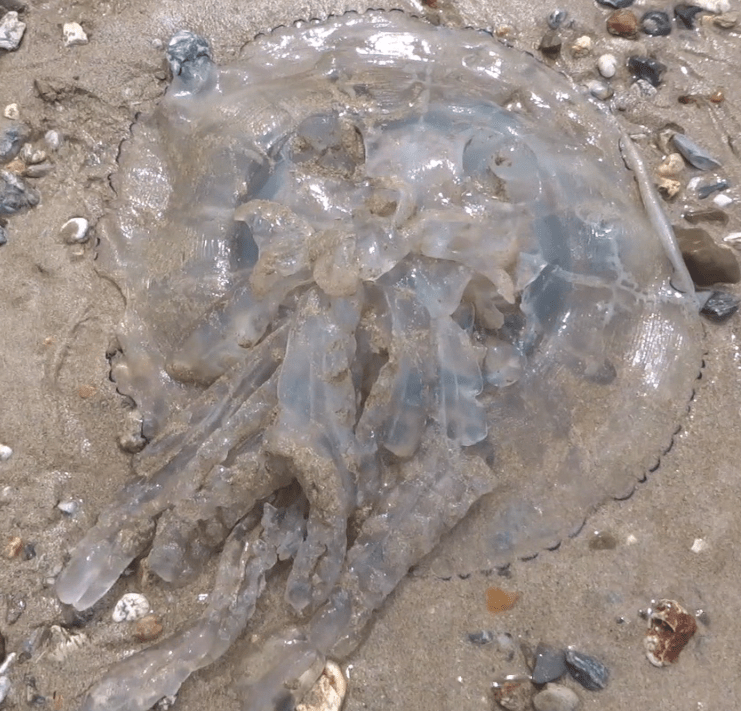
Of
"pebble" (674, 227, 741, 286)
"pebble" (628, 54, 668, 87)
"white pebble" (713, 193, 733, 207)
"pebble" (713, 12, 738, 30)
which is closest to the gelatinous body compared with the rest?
"pebble" (674, 227, 741, 286)

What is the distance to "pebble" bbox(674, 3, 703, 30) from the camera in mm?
3588

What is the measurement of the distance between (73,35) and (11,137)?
57 cm

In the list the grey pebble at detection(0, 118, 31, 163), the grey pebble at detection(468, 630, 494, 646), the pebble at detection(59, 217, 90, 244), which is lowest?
the grey pebble at detection(468, 630, 494, 646)

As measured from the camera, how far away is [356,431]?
2535 mm

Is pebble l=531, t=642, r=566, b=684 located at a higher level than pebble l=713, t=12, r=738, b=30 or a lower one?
lower

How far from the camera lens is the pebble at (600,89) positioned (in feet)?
11.3

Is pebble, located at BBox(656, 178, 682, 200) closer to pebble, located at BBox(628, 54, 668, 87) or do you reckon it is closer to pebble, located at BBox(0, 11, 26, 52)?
pebble, located at BBox(628, 54, 668, 87)

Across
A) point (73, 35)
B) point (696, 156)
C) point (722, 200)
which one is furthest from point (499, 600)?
point (73, 35)

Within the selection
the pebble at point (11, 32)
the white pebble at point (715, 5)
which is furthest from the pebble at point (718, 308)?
the pebble at point (11, 32)

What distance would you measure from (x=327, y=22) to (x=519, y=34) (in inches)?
38.2

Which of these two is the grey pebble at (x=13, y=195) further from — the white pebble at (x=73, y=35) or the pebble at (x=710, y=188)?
the pebble at (x=710, y=188)

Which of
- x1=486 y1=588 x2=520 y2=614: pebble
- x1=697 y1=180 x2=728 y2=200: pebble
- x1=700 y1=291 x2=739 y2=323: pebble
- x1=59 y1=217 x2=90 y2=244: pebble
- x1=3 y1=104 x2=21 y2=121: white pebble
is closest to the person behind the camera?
x1=486 y1=588 x2=520 y2=614: pebble

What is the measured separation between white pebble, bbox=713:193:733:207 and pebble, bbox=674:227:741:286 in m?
0.24

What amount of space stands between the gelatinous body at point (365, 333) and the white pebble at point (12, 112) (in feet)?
2.38
